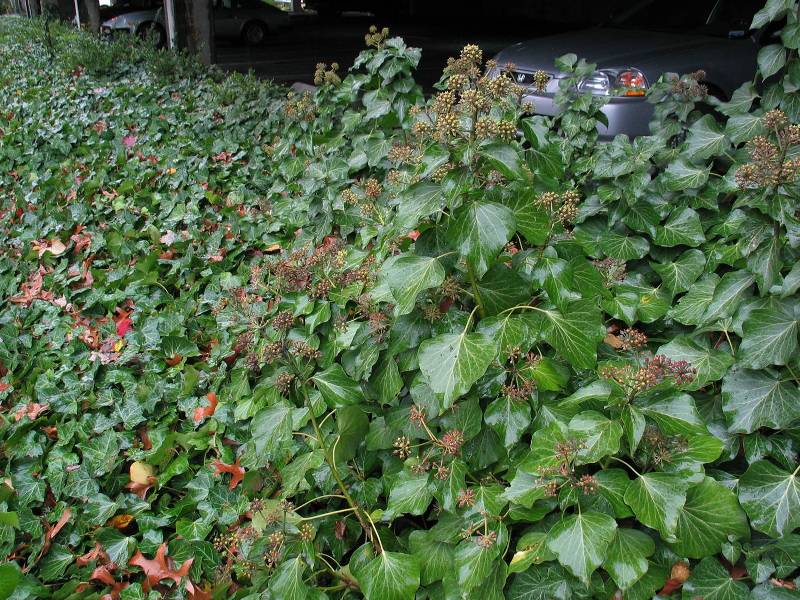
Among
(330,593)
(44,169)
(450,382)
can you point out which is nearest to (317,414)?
(330,593)

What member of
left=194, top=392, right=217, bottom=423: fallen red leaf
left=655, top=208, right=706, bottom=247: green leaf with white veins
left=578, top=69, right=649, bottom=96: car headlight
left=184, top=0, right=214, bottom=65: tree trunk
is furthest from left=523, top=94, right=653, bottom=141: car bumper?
left=184, top=0, right=214, bottom=65: tree trunk

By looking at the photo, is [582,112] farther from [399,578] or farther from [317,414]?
[399,578]

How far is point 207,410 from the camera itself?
10.5 ft

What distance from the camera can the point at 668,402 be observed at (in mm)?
1821

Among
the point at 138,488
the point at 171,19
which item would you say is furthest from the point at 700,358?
the point at 171,19

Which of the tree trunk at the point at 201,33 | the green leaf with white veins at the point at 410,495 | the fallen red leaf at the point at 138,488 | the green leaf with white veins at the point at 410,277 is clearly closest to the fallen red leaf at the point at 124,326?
the fallen red leaf at the point at 138,488

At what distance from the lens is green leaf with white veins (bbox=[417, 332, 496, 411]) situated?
185 centimetres

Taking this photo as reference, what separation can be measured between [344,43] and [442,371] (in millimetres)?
22328

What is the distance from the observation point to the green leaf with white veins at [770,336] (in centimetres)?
188

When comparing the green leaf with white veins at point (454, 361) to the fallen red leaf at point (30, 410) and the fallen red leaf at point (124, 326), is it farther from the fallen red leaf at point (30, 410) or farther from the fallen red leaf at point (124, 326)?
the fallen red leaf at point (124, 326)

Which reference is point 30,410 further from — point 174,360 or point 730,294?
point 730,294

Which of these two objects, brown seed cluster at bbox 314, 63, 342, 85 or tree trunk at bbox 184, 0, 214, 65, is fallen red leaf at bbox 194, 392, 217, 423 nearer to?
brown seed cluster at bbox 314, 63, 342, 85

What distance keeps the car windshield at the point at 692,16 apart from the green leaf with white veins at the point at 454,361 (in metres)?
5.89

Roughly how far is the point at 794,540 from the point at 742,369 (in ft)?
1.52
